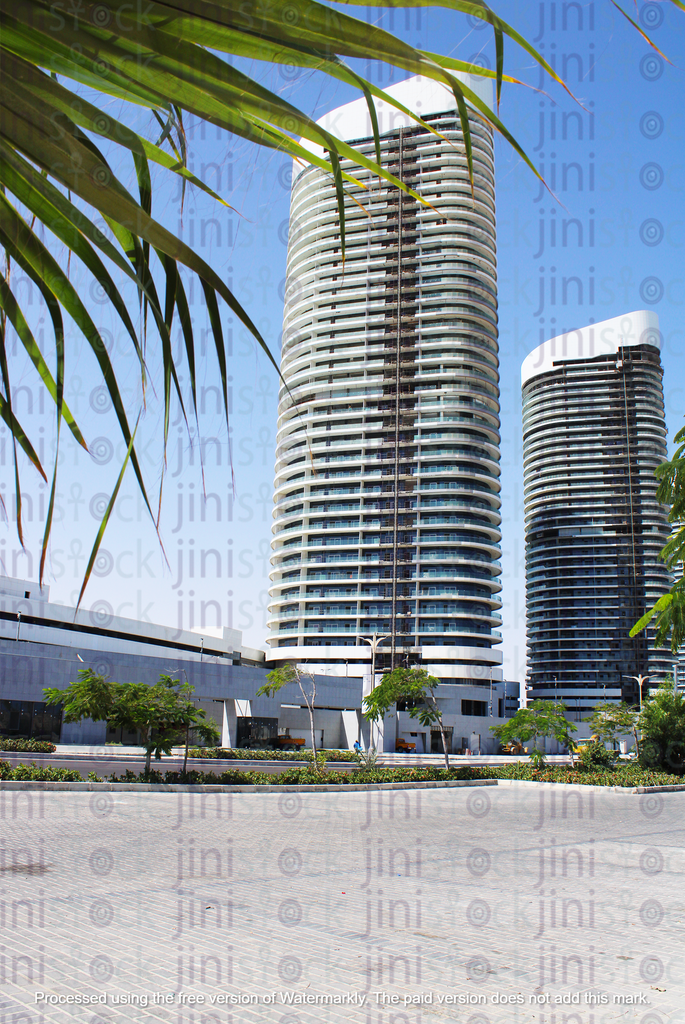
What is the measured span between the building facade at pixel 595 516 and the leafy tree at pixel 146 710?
117 m

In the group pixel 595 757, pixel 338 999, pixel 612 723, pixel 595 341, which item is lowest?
pixel 595 757

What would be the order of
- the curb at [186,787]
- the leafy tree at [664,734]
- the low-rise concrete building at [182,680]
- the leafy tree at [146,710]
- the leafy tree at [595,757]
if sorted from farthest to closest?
the low-rise concrete building at [182,680]
the leafy tree at [664,734]
the leafy tree at [595,757]
the leafy tree at [146,710]
the curb at [186,787]

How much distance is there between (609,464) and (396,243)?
62.4m

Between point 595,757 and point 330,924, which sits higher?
point 330,924

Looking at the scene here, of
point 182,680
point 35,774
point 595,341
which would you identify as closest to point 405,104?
point 595,341

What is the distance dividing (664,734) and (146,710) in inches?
991

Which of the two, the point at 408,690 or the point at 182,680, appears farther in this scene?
the point at 182,680

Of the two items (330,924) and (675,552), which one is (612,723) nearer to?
(675,552)

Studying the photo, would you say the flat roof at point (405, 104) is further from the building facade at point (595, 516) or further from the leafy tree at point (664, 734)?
the leafy tree at point (664, 734)

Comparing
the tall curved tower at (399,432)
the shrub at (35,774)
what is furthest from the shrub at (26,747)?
the tall curved tower at (399,432)

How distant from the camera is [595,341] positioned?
146m

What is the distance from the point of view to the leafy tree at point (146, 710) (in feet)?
75.9

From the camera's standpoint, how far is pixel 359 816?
17734 mm

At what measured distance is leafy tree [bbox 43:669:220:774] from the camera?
23.1 m
